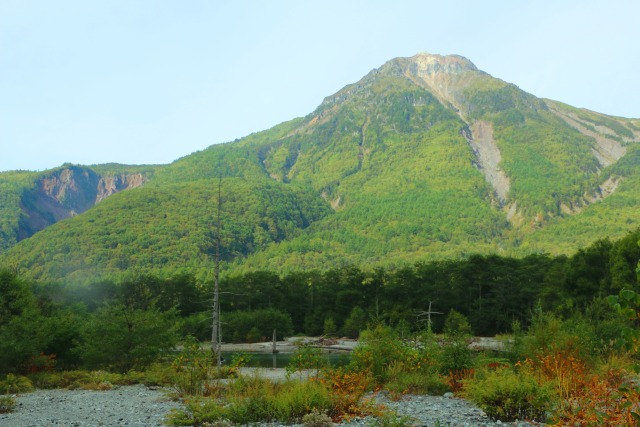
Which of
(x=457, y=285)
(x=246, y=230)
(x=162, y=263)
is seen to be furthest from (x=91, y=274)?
(x=457, y=285)

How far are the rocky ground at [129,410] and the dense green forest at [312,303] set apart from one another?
221 inches

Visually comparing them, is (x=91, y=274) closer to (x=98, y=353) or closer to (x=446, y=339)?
(x=98, y=353)

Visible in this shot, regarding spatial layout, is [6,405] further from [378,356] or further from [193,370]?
[378,356]

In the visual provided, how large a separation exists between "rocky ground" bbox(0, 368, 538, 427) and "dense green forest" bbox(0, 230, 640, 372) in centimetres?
560

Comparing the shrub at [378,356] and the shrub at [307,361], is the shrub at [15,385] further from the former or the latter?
the shrub at [378,356]

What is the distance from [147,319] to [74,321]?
697 cm

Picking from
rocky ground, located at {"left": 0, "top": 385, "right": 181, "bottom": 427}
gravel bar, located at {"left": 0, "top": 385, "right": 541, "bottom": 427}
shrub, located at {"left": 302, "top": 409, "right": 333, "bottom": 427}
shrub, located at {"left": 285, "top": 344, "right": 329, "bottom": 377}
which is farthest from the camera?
shrub, located at {"left": 285, "top": 344, "right": 329, "bottom": 377}

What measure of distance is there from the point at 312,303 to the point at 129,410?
72594 millimetres

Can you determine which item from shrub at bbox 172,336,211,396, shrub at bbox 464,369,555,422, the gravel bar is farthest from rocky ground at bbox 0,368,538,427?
shrub at bbox 172,336,211,396

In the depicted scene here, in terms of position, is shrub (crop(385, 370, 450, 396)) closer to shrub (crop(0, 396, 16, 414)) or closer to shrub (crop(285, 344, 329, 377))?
shrub (crop(285, 344, 329, 377))

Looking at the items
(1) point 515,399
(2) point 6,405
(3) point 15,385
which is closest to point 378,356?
(1) point 515,399

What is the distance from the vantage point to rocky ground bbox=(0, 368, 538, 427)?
10625 millimetres

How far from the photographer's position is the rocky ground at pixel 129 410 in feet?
34.9

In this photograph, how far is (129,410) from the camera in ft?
43.9
